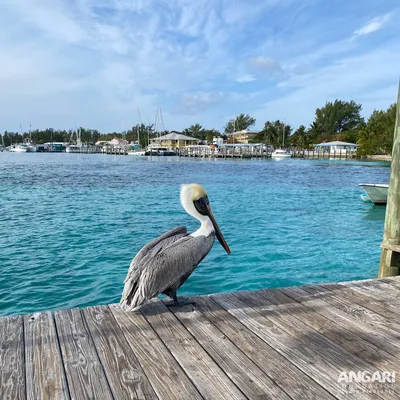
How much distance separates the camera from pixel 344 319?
2615mm

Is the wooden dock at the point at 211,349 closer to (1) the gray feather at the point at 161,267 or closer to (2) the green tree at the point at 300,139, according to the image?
(1) the gray feather at the point at 161,267

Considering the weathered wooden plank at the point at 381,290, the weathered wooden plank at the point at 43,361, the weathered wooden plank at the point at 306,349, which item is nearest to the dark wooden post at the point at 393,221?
the weathered wooden plank at the point at 381,290

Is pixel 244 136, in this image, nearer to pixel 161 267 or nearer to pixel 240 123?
pixel 240 123

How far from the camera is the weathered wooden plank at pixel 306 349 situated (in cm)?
188

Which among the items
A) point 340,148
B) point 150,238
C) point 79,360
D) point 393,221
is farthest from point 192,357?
point 340,148

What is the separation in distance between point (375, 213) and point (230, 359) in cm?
1180

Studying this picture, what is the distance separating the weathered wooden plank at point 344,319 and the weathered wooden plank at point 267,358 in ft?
2.13

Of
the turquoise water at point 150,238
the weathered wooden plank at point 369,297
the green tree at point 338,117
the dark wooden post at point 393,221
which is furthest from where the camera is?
the green tree at point 338,117

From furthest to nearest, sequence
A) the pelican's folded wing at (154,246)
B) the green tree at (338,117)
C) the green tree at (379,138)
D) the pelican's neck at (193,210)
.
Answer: the green tree at (338,117) → the green tree at (379,138) → the pelican's neck at (193,210) → the pelican's folded wing at (154,246)

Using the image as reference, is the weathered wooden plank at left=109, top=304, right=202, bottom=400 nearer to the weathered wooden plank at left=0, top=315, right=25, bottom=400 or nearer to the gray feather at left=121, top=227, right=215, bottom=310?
the gray feather at left=121, top=227, right=215, bottom=310

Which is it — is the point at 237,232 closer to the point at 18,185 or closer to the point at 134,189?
the point at 134,189

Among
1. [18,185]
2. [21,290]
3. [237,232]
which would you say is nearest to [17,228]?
[21,290]

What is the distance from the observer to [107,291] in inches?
224

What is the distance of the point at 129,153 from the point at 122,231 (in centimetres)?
7505
